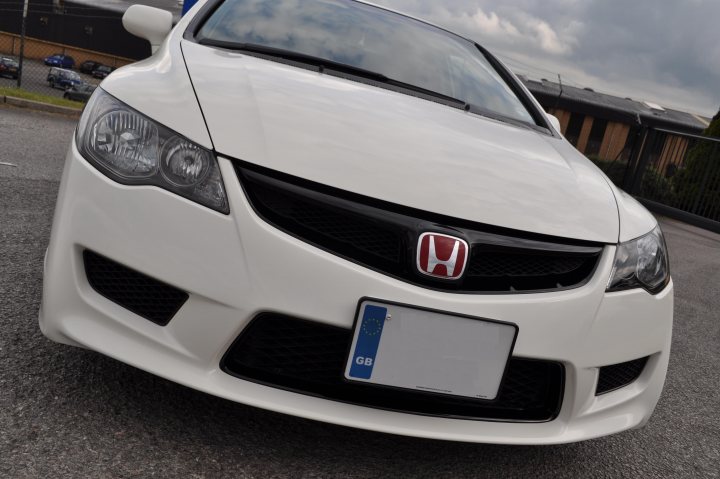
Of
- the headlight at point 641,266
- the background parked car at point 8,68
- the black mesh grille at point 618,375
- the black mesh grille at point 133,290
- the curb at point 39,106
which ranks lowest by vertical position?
the background parked car at point 8,68

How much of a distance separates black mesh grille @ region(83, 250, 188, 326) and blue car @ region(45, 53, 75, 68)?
36.7 metres

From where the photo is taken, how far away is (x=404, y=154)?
1.70 m

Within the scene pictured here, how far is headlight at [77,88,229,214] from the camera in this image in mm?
1498

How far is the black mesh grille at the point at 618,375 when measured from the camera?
176 cm

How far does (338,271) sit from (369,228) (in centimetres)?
14

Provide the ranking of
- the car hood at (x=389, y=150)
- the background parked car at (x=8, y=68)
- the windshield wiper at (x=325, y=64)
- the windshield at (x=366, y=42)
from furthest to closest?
the background parked car at (x=8, y=68) → the windshield at (x=366, y=42) → the windshield wiper at (x=325, y=64) → the car hood at (x=389, y=150)

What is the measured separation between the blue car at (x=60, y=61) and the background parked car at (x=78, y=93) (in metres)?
10.0

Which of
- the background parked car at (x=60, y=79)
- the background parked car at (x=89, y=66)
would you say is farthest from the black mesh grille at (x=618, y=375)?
the background parked car at (x=89, y=66)

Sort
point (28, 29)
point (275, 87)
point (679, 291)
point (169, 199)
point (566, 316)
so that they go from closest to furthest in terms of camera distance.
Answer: point (169, 199) → point (566, 316) → point (275, 87) → point (679, 291) → point (28, 29)

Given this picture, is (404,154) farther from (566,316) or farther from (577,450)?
(577,450)

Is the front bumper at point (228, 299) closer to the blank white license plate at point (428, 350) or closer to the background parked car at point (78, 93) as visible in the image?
the blank white license plate at point (428, 350)

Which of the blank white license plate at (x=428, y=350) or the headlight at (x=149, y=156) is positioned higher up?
the headlight at (x=149, y=156)

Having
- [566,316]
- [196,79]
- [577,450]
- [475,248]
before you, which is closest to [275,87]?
[196,79]

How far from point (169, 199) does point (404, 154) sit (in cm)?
57
